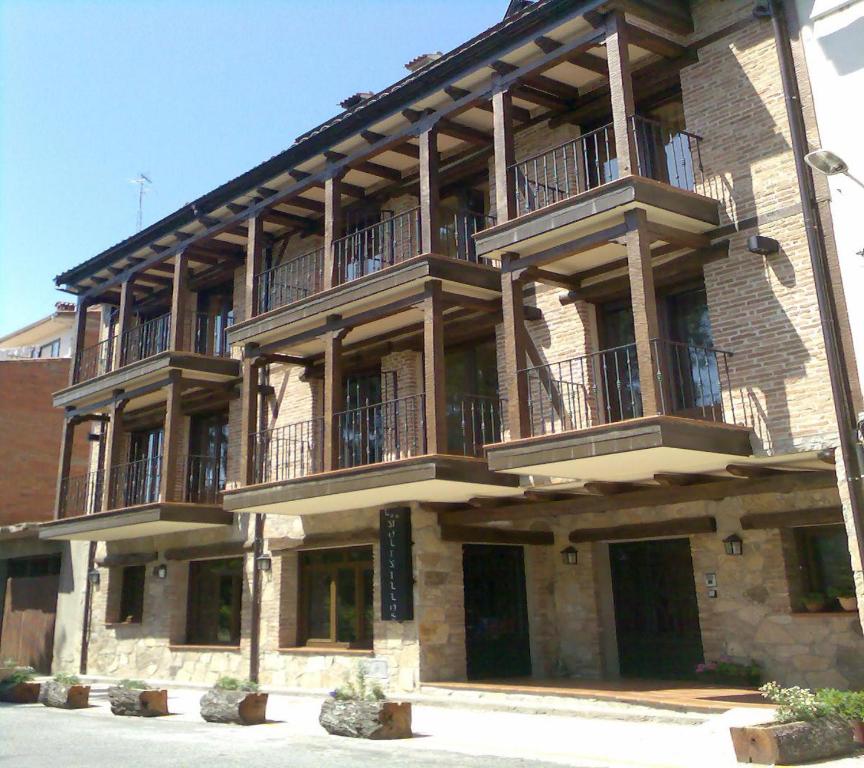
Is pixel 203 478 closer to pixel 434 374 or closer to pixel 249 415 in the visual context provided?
pixel 249 415

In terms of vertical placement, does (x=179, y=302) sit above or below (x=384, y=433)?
above

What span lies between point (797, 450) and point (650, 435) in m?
2.00

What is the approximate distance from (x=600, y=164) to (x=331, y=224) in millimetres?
4643

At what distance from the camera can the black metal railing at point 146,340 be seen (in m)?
20.2

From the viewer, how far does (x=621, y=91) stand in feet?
37.1

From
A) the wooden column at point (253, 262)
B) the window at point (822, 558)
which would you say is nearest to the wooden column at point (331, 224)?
the wooden column at point (253, 262)

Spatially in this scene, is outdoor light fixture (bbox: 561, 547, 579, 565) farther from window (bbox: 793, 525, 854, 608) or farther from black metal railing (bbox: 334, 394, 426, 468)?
window (bbox: 793, 525, 854, 608)

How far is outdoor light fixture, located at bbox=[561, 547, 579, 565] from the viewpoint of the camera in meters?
14.2

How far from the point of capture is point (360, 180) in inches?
661

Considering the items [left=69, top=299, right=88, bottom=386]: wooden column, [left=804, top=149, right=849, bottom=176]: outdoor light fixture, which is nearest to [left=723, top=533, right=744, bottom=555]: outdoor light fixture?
[left=804, top=149, right=849, bottom=176]: outdoor light fixture

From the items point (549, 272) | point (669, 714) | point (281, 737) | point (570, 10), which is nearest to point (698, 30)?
point (570, 10)

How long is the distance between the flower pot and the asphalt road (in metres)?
4.60

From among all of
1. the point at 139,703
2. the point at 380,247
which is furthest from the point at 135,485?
the point at 380,247

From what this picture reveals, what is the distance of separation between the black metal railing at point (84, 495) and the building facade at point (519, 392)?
38.4 inches
